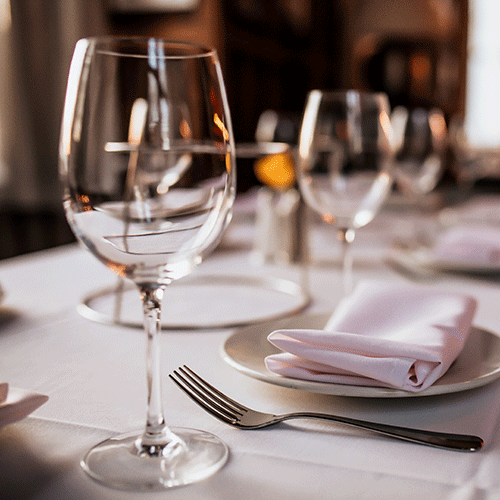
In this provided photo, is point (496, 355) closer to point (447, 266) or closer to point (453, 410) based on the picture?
point (453, 410)

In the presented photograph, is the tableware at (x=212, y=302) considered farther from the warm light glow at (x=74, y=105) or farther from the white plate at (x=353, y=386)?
the warm light glow at (x=74, y=105)

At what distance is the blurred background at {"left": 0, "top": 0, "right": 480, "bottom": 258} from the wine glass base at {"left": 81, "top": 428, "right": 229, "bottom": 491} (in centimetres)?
120

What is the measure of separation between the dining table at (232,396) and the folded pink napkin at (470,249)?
7 centimetres

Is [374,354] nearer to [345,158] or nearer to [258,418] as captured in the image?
[258,418]

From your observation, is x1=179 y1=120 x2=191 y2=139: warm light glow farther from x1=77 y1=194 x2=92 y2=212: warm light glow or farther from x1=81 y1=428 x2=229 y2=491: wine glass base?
x1=81 y1=428 x2=229 y2=491: wine glass base

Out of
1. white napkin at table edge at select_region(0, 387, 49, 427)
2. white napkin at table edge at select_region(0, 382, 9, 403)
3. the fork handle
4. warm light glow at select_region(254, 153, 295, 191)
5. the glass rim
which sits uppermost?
the glass rim

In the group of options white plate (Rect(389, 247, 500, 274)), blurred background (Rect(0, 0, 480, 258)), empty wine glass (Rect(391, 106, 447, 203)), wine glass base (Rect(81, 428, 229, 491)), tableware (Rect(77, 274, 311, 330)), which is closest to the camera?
wine glass base (Rect(81, 428, 229, 491))

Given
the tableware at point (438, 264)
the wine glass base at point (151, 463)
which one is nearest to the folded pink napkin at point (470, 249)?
the tableware at point (438, 264)

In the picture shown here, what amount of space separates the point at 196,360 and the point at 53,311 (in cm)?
29

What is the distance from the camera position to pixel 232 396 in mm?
546

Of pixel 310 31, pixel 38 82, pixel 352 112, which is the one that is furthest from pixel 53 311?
pixel 310 31

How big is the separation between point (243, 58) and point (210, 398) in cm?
350

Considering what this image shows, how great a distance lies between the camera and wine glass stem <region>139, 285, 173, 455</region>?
0.43 meters

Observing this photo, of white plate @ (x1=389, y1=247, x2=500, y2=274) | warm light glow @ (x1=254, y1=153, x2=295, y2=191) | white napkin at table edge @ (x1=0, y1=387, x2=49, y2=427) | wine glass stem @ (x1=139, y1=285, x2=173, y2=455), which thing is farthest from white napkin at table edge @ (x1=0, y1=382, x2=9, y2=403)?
warm light glow @ (x1=254, y1=153, x2=295, y2=191)
